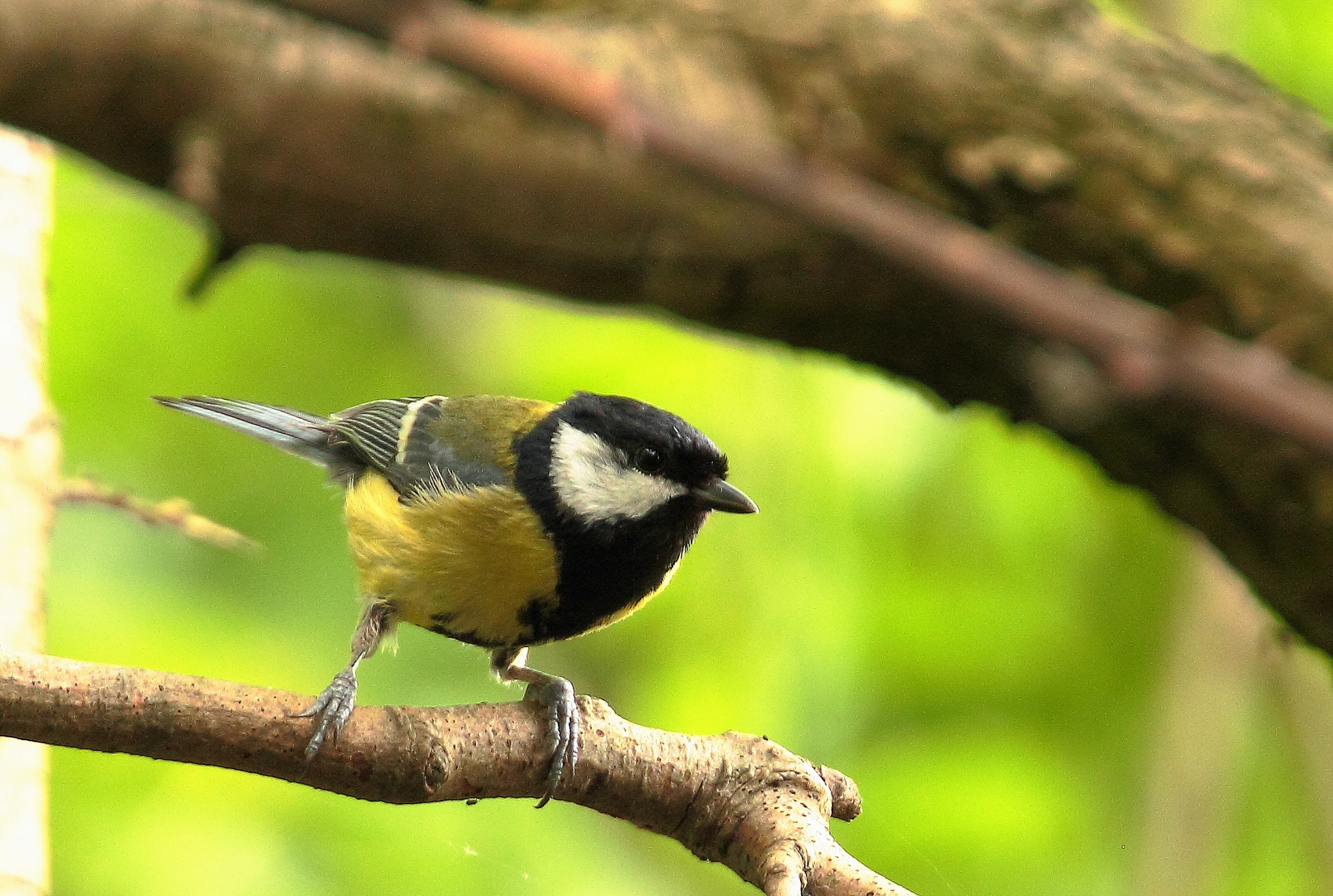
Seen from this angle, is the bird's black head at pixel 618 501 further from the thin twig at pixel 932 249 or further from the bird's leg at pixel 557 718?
the thin twig at pixel 932 249

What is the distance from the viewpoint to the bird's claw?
202cm

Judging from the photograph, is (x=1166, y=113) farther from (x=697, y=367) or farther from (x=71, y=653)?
(x=71, y=653)

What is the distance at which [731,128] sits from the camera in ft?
5.13

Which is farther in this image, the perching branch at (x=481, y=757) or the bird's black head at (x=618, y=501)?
the bird's black head at (x=618, y=501)

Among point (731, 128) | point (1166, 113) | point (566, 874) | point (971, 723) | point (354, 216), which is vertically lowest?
point (566, 874)

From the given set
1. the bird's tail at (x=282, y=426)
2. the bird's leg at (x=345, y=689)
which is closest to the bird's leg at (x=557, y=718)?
the bird's leg at (x=345, y=689)

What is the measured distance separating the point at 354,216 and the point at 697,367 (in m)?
2.03

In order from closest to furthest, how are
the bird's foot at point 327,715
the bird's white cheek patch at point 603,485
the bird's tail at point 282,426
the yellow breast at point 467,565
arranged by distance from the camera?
1. the bird's foot at point 327,715
2. the yellow breast at point 467,565
3. the bird's white cheek patch at point 603,485
4. the bird's tail at point 282,426

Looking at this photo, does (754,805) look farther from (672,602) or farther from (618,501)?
(672,602)

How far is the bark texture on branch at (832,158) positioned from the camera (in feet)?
3.75

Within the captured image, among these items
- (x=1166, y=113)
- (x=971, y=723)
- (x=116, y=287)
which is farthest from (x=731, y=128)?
(x=116, y=287)

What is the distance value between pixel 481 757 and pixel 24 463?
4.12 ft

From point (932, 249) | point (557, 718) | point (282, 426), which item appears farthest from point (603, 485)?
point (932, 249)

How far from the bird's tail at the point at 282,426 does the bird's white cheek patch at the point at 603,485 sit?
685mm
